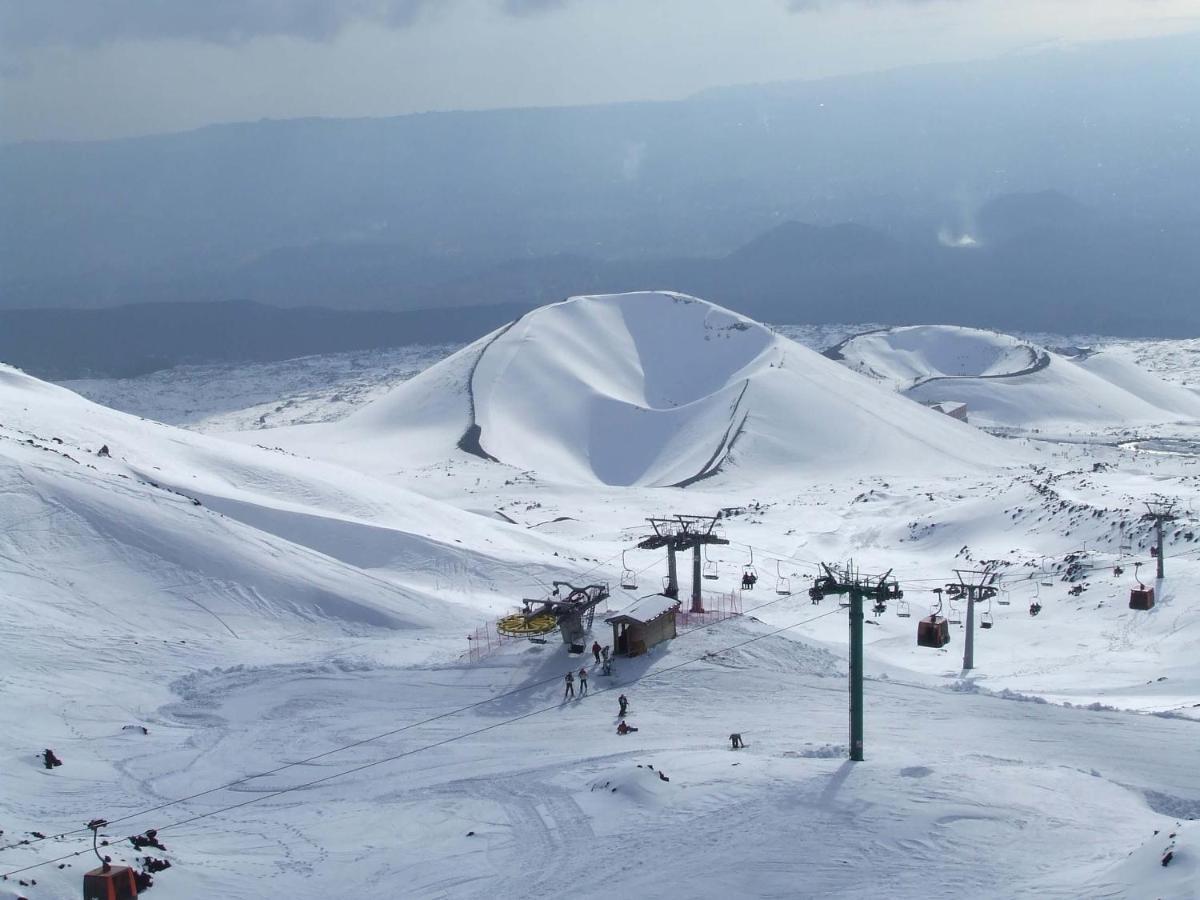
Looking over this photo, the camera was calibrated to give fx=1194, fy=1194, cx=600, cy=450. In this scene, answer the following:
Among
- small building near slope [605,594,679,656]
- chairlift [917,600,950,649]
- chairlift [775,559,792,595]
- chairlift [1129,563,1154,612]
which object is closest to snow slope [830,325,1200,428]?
chairlift [775,559,792,595]

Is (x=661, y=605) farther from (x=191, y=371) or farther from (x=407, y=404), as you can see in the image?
(x=191, y=371)

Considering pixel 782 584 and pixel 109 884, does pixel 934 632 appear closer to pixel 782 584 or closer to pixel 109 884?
pixel 782 584

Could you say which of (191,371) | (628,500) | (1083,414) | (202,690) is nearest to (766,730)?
(202,690)

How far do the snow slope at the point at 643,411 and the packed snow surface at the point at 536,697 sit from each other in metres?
18.9

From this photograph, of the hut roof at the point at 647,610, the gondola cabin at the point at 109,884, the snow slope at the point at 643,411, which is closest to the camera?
the gondola cabin at the point at 109,884

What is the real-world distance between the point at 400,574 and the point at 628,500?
28.3 metres

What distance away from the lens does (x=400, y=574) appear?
117 feet

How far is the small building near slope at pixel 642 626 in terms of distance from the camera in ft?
90.2

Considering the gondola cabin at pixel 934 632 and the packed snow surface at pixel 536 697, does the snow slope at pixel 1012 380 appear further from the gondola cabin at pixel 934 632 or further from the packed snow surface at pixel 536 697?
the gondola cabin at pixel 934 632

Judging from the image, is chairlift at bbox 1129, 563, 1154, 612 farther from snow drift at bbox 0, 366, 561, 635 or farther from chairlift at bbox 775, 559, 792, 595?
snow drift at bbox 0, 366, 561, 635

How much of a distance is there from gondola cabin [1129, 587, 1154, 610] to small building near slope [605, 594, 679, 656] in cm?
1473

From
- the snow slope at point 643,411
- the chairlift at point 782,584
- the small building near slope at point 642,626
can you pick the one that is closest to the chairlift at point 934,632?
the small building near slope at point 642,626

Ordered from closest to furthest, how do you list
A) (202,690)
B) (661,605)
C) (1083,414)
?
(202,690)
(661,605)
(1083,414)

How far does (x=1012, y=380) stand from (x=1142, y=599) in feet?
275
